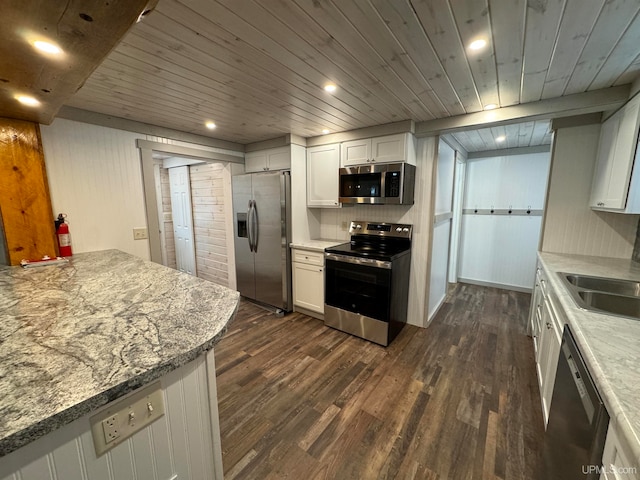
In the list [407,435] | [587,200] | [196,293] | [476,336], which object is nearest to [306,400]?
[407,435]

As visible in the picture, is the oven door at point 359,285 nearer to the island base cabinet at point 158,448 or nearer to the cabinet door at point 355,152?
the cabinet door at point 355,152

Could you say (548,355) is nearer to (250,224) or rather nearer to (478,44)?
(478,44)

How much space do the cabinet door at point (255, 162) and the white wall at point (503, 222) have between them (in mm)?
3403

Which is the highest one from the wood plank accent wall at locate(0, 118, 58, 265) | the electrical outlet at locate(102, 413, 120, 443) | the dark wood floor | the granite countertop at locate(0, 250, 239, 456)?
the wood plank accent wall at locate(0, 118, 58, 265)

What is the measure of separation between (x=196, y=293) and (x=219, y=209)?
306 centimetres

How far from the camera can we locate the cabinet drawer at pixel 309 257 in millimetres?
3144

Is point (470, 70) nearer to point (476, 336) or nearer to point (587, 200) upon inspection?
point (587, 200)

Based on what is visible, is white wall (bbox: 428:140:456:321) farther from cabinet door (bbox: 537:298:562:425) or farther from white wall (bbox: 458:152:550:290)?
cabinet door (bbox: 537:298:562:425)

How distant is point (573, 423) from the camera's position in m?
1.04

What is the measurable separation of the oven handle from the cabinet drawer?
132 millimetres

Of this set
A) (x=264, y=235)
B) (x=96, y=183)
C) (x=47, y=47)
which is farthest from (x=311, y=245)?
(x=47, y=47)

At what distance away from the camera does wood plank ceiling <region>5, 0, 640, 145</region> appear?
3.82ft

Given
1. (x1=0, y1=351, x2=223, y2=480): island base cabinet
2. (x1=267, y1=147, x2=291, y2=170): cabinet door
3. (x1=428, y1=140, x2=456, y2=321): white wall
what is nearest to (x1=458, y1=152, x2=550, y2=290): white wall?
(x1=428, y1=140, x2=456, y2=321): white wall

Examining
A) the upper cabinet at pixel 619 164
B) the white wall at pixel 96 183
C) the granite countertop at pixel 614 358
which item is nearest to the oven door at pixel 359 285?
the granite countertop at pixel 614 358
